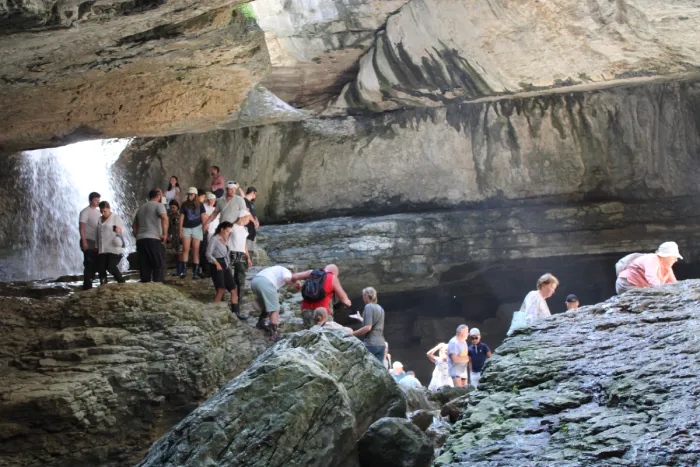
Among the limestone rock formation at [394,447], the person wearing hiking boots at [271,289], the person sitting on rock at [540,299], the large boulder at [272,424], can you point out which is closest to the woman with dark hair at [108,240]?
the person wearing hiking boots at [271,289]

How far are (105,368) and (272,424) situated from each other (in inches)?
121

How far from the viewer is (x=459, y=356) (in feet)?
36.0

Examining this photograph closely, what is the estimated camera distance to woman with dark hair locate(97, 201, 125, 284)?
1068cm

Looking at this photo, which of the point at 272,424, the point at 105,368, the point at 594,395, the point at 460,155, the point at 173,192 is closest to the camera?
the point at 594,395

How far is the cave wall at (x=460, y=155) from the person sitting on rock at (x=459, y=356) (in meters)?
7.41

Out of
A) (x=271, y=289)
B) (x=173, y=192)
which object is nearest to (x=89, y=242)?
(x=271, y=289)

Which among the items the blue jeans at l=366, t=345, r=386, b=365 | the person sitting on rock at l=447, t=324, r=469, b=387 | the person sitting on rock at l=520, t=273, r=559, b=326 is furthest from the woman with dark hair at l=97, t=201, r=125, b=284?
the person sitting on rock at l=520, t=273, r=559, b=326

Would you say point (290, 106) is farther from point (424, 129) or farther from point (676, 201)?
point (676, 201)

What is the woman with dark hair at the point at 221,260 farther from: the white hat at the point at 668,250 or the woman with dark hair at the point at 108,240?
the white hat at the point at 668,250

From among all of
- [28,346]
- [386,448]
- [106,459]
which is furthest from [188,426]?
[28,346]

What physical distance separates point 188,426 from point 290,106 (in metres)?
13.4

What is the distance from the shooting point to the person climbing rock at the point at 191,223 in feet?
38.1

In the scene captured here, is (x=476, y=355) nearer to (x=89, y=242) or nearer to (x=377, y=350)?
(x=377, y=350)

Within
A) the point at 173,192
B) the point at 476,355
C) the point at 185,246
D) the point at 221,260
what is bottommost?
the point at 476,355
